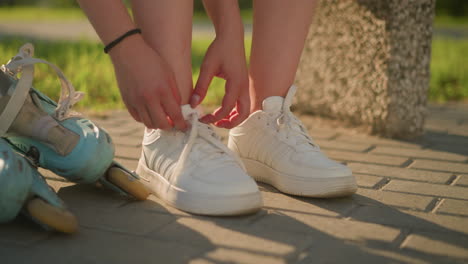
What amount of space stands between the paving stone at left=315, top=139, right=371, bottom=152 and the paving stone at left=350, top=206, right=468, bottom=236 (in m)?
0.89

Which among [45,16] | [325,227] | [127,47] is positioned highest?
[127,47]

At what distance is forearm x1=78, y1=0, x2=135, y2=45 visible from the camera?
1.63 m

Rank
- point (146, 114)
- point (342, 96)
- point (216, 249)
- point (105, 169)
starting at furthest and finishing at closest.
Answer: point (342, 96)
point (105, 169)
point (146, 114)
point (216, 249)

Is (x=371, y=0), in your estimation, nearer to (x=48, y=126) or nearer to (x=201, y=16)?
(x=48, y=126)

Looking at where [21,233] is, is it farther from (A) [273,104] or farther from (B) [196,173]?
(A) [273,104]

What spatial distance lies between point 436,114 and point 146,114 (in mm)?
2496

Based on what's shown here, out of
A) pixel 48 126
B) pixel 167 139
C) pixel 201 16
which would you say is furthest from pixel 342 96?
pixel 201 16

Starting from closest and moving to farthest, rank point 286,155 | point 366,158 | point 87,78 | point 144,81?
point 144,81, point 286,155, point 366,158, point 87,78

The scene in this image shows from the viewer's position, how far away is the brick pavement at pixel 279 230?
1.40 meters

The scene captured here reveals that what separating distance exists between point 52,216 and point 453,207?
3.98 feet

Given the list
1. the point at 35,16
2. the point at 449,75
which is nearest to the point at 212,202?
the point at 449,75

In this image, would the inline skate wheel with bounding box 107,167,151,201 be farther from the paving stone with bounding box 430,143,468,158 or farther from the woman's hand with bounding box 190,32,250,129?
the paving stone with bounding box 430,143,468,158

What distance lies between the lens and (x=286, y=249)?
1.44 m

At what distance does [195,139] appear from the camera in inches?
69.8
